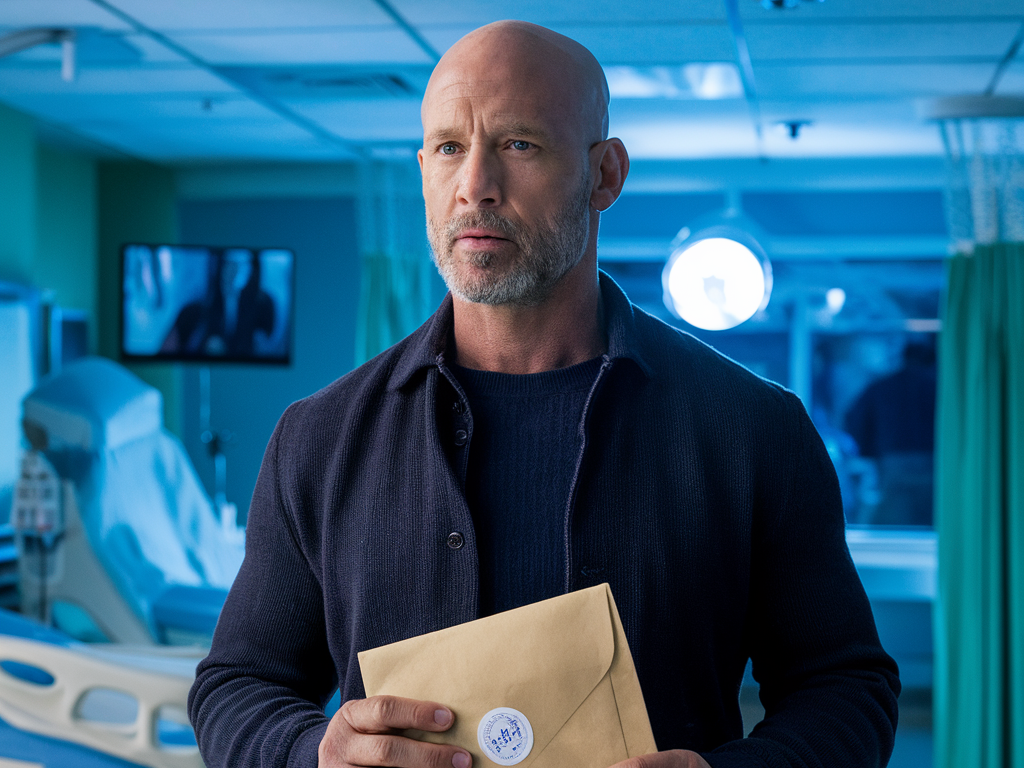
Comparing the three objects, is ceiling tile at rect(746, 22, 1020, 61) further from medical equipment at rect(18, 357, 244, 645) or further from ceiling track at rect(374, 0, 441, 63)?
medical equipment at rect(18, 357, 244, 645)

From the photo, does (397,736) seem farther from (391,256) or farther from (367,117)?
(391,256)

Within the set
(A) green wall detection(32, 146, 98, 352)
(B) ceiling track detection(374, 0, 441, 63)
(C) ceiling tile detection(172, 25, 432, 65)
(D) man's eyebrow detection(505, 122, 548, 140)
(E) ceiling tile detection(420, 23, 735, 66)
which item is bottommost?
(D) man's eyebrow detection(505, 122, 548, 140)

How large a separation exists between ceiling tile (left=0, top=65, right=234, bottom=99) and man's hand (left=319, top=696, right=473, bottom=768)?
2.80 metres

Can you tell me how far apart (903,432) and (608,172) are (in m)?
4.19

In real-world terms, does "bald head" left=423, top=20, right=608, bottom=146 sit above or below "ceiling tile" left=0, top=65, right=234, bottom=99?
below

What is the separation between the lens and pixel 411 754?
76 cm

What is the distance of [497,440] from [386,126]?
311cm

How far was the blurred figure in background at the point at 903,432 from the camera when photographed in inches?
188

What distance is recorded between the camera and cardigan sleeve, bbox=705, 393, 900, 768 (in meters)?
0.91

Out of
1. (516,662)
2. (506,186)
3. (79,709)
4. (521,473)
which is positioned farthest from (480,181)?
(79,709)

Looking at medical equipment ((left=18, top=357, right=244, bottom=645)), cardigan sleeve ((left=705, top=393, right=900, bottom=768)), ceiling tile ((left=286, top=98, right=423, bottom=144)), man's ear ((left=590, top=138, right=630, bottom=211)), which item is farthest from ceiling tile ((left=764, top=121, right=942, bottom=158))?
cardigan sleeve ((left=705, top=393, right=900, bottom=768))

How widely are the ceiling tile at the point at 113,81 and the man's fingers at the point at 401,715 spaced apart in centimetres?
280

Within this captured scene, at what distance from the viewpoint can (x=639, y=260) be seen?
489cm

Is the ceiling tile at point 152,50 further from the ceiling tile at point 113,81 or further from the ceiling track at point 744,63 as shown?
the ceiling track at point 744,63
